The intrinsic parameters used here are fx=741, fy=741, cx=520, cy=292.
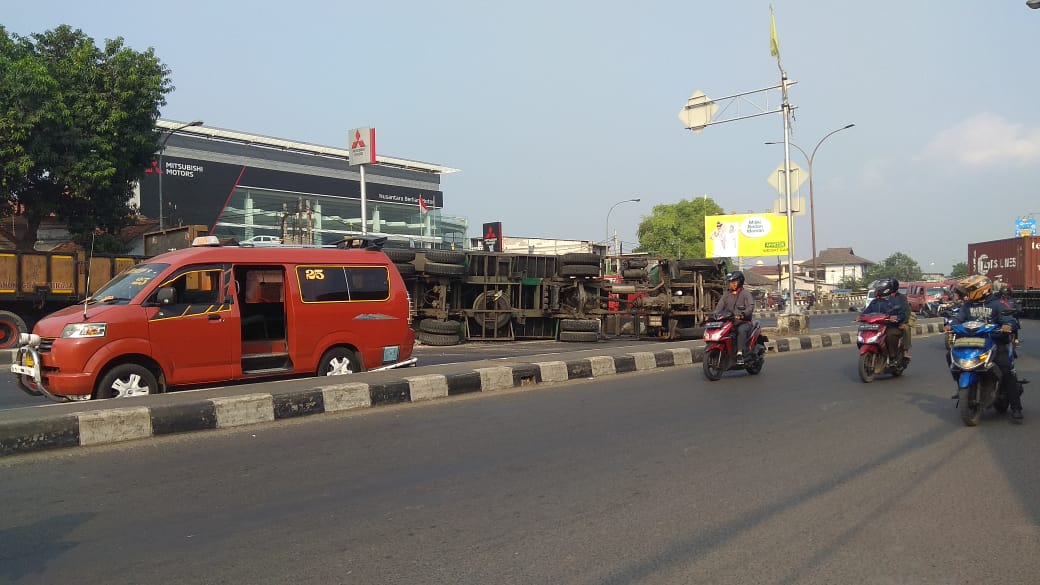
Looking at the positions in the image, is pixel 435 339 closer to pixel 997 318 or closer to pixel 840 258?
pixel 997 318

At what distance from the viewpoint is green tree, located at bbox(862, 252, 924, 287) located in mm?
102000

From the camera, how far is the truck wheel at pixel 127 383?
7234mm

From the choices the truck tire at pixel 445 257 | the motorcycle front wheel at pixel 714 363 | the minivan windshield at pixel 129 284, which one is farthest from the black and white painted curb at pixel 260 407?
the truck tire at pixel 445 257

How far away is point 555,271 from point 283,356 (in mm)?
10658

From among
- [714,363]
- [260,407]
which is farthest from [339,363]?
[714,363]

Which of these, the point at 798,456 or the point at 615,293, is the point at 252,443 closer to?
the point at 798,456

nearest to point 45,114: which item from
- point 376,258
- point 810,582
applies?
point 376,258

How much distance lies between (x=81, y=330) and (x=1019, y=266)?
122 ft

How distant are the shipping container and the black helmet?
2623 cm

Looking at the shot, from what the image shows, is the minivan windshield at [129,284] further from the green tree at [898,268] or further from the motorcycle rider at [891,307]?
the green tree at [898,268]

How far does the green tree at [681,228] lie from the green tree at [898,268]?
43975mm

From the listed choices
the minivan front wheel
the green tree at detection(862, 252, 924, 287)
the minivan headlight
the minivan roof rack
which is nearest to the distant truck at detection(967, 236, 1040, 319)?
the minivan roof rack

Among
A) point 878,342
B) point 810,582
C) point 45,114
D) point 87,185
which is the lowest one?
point 810,582

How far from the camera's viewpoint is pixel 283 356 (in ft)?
28.8
